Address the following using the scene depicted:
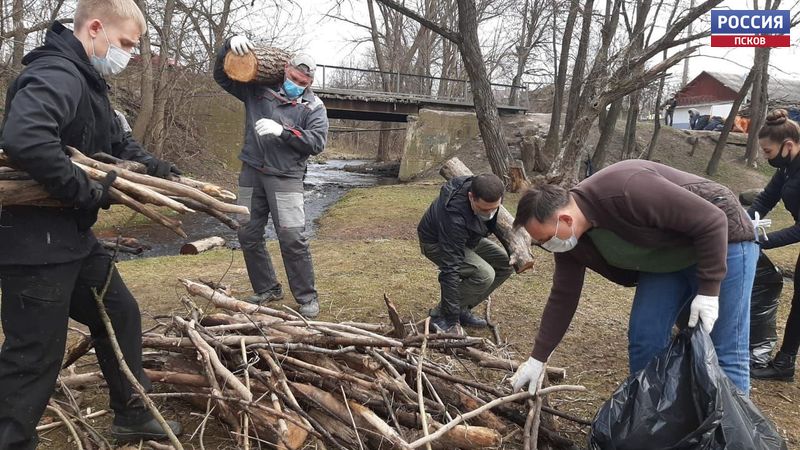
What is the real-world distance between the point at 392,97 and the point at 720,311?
17609 millimetres

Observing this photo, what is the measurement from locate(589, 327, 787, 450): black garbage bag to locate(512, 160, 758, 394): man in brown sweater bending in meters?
0.19

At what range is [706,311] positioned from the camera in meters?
2.23

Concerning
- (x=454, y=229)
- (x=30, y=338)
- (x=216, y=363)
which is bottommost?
(x=216, y=363)

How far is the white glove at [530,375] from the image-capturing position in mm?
2588

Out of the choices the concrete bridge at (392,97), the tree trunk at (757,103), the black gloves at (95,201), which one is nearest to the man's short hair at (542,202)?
the black gloves at (95,201)

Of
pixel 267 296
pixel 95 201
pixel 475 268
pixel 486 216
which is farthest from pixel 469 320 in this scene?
pixel 95 201

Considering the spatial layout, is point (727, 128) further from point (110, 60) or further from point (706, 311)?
point (110, 60)

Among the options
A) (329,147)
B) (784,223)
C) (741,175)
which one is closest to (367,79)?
(329,147)

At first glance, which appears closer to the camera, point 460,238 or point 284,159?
point 460,238

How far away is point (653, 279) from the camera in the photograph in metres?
2.49

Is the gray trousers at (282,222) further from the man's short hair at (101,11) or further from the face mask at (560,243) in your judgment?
the face mask at (560,243)

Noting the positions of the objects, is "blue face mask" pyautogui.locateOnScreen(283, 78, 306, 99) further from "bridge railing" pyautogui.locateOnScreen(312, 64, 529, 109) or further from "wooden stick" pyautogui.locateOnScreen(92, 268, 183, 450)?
"bridge railing" pyautogui.locateOnScreen(312, 64, 529, 109)

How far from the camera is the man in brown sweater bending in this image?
218 centimetres

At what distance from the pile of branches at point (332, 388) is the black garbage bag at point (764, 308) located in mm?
1713
